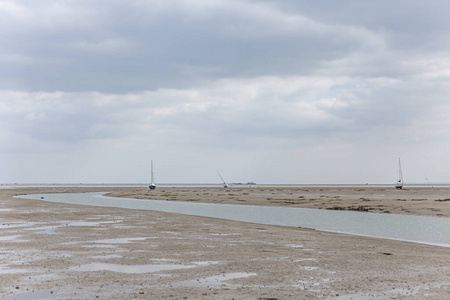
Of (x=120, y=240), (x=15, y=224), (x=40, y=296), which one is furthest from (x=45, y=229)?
(x=40, y=296)

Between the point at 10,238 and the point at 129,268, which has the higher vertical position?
the point at 10,238

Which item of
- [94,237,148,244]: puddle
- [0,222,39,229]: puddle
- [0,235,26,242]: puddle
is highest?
[0,235,26,242]: puddle

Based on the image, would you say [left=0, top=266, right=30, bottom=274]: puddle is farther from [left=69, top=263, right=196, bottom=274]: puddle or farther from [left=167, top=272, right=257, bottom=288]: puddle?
[left=167, top=272, right=257, bottom=288]: puddle

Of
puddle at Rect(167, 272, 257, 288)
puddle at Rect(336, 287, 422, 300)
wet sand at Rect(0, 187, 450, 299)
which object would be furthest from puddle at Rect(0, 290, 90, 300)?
puddle at Rect(336, 287, 422, 300)

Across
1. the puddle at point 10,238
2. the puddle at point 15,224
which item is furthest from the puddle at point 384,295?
the puddle at point 15,224

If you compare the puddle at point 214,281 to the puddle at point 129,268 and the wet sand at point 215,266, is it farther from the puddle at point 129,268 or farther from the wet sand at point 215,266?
the puddle at point 129,268

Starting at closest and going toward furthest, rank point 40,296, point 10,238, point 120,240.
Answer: point 40,296
point 120,240
point 10,238

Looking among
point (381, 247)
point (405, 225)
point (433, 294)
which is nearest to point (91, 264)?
point (433, 294)

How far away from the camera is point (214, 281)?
618 inches

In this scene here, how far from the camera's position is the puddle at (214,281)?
1506cm

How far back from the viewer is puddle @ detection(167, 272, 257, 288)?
1506cm

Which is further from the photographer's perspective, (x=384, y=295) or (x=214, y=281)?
(x=214, y=281)

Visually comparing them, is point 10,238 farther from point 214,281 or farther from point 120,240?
point 214,281

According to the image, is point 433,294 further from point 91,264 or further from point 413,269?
point 91,264
